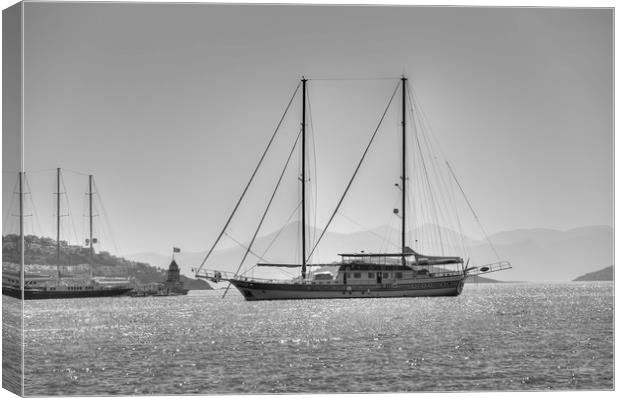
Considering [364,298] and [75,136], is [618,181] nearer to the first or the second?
[75,136]

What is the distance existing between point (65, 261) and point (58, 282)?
7.78m

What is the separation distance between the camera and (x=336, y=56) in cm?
1673

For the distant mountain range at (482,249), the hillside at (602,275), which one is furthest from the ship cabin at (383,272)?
the hillside at (602,275)

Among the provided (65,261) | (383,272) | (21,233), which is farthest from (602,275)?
(383,272)

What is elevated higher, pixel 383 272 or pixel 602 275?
pixel 383 272

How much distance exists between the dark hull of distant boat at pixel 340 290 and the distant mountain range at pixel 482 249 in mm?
2907

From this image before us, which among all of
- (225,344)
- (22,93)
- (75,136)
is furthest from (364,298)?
(22,93)

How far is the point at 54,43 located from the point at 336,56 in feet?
13.8

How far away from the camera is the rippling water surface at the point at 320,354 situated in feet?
52.5

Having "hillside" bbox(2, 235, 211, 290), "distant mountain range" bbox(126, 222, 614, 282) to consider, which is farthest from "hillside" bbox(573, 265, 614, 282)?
"hillside" bbox(2, 235, 211, 290)

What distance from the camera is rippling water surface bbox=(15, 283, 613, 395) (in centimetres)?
1602

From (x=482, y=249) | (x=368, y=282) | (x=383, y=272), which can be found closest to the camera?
(x=482, y=249)

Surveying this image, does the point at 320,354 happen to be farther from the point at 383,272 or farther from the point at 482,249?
the point at 383,272

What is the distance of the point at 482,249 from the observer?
22297 mm
